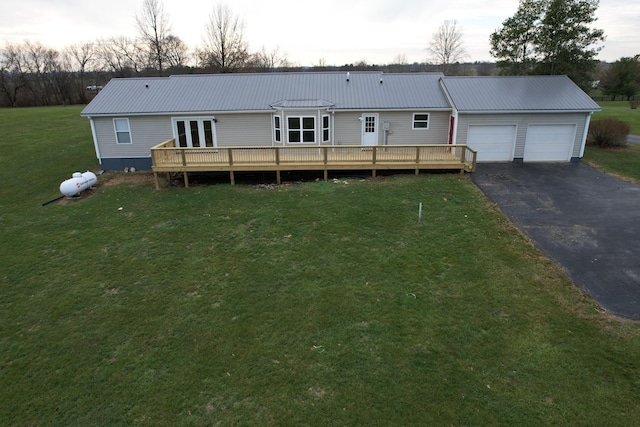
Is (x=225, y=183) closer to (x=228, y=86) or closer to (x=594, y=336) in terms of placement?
(x=228, y=86)

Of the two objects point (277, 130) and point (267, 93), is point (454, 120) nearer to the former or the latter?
point (277, 130)

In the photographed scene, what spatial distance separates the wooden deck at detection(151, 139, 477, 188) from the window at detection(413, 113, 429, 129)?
235cm

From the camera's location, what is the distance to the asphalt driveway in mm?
8500

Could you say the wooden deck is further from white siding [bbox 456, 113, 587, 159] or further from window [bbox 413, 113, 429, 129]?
window [bbox 413, 113, 429, 129]

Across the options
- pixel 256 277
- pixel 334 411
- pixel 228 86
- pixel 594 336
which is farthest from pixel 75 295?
pixel 228 86

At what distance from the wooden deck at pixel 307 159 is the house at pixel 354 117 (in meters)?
1.91

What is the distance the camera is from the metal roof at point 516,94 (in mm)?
17078

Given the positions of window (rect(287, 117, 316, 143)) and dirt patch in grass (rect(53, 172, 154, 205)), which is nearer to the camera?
dirt patch in grass (rect(53, 172, 154, 205))

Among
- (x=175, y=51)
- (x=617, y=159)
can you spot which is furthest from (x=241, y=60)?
(x=617, y=159)

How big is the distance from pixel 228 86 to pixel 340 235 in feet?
39.3

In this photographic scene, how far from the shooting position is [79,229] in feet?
40.3

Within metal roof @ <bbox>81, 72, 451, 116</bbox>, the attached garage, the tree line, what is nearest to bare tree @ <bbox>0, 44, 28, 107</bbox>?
the tree line

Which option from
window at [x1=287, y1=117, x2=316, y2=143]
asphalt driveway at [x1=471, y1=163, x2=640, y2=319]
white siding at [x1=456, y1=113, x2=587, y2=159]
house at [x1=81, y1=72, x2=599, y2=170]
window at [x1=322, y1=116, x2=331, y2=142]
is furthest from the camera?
window at [x1=322, y1=116, x2=331, y2=142]

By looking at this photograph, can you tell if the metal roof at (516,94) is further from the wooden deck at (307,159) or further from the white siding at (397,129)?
the wooden deck at (307,159)
